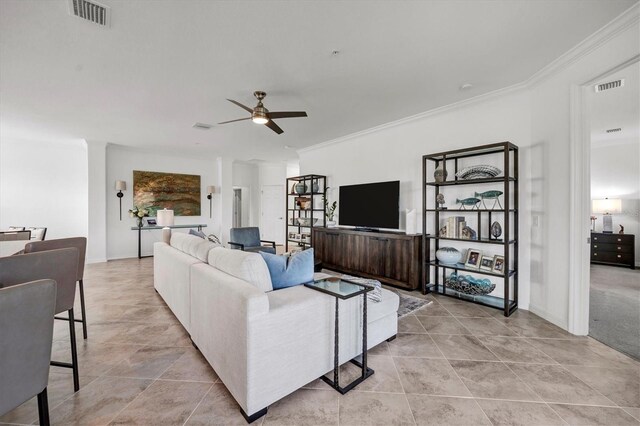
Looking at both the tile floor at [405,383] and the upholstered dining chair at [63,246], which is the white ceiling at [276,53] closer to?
the upholstered dining chair at [63,246]

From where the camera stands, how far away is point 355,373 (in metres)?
2.08

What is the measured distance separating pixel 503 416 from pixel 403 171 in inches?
138

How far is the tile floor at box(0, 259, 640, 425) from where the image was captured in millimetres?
1646

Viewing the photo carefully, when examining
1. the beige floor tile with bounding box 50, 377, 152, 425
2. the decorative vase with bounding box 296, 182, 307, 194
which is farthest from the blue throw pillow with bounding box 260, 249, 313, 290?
the decorative vase with bounding box 296, 182, 307, 194

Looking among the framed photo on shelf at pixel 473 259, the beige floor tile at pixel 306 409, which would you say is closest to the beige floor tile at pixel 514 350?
the framed photo on shelf at pixel 473 259

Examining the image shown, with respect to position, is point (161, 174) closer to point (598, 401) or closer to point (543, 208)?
point (543, 208)

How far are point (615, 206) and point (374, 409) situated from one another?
23.0 feet

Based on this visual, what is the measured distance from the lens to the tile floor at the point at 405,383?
1646 mm

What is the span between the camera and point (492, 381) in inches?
77.8

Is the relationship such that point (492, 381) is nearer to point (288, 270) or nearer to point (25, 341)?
point (288, 270)

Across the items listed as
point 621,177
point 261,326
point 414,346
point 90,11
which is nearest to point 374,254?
point 414,346

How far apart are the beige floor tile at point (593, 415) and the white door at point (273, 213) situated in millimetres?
7501

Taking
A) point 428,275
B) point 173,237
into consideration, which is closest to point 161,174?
point 173,237

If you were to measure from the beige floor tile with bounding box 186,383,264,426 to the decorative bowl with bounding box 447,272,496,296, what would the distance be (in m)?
2.99
